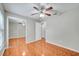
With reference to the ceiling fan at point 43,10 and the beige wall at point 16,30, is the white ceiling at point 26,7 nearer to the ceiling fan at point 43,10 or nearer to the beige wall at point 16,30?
the ceiling fan at point 43,10

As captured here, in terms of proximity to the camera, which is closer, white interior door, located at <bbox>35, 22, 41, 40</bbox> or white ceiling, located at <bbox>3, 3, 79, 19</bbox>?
white ceiling, located at <bbox>3, 3, 79, 19</bbox>

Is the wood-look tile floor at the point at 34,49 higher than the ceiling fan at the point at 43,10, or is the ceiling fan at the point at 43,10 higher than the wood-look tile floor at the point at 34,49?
the ceiling fan at the point at 43,10

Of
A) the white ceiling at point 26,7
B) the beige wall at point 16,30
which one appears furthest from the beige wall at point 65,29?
the beige wall at point 16,30

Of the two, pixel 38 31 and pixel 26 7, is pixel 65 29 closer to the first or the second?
pixel 38 31

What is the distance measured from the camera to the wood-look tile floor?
1.84 metres

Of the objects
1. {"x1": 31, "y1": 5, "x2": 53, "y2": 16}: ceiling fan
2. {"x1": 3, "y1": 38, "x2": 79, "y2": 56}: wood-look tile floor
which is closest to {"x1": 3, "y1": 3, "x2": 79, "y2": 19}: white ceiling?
{"x1": 31, "y1": 5, "x2": 53, "y2": 16}: ceiling fan

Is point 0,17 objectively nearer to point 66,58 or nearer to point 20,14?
point 20,14

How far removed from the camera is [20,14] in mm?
1889

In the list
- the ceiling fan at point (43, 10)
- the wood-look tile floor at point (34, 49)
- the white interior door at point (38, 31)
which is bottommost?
the wood-look tile floor at point (34, 49)

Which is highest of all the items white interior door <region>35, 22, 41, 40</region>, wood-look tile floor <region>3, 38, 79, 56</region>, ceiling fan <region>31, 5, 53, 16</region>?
ceiling fan <region>31, 5, 53, 16</region>

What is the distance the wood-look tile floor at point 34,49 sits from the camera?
6.05 feet

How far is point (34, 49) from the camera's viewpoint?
192 centimetres

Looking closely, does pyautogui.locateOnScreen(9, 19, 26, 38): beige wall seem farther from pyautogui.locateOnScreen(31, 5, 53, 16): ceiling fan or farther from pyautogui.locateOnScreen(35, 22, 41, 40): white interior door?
pyautogui.locateOnScreen(31, 5, 53, 16): ceiling fan

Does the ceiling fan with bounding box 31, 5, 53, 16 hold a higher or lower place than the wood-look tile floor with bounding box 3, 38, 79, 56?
higher
